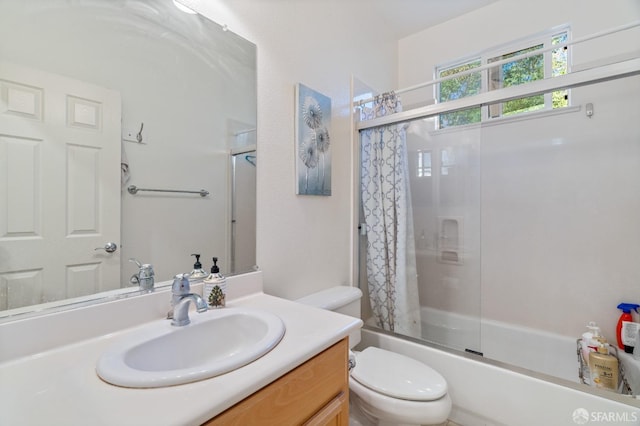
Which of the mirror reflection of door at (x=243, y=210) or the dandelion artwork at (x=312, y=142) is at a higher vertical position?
the dandelion artwork at (x=312, y=142)

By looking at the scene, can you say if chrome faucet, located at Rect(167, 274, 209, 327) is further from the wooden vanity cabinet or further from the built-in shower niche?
the built-in shower niche

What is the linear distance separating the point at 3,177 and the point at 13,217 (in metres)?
0.10

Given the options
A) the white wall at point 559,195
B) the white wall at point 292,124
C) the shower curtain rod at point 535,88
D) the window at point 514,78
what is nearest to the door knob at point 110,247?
the white wall at point 292,124

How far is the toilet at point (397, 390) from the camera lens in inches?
42.9

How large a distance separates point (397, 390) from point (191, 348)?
0.82 metres

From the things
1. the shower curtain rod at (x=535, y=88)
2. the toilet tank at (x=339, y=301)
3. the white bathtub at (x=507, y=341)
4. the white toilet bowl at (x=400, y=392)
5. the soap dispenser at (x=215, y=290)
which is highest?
the shower curtain rod at (x=535, y=88)

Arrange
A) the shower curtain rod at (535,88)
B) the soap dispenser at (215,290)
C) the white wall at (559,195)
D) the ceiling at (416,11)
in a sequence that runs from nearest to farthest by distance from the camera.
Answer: the soap dispenser at (215,290), the shower curtain rod at (535,88), the white wall at (559,195), the ceiling at (416,11)

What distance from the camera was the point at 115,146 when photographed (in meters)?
0.89

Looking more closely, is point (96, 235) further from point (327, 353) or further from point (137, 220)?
point (327, 353)

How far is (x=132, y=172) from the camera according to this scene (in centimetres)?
93

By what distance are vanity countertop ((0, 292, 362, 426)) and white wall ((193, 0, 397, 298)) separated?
68 centimetres

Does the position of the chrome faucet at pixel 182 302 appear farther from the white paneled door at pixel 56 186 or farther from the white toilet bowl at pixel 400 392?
the white toilet bowl at pixel 400 392

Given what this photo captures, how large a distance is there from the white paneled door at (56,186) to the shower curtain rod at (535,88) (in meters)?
1.56

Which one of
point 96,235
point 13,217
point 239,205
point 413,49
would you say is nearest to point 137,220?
point 96,235
